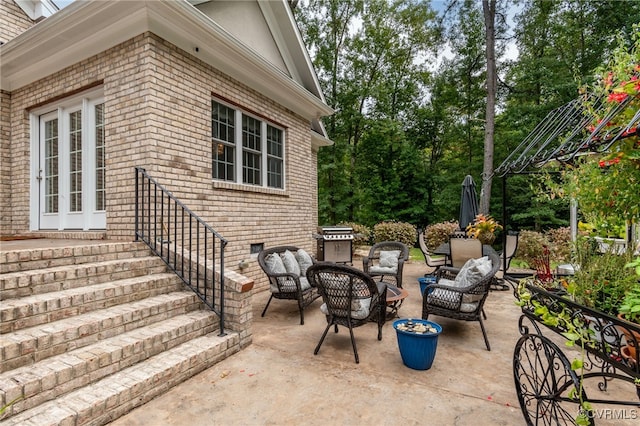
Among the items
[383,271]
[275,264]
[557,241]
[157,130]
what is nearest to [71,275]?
[157,130]

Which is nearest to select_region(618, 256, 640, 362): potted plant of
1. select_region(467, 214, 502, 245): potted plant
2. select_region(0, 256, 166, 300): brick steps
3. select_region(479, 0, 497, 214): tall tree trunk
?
select_region(0, 256, 166, 300): brick steps

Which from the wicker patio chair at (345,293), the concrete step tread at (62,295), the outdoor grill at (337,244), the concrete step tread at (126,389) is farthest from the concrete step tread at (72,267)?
the outdoor grill at (337,244)

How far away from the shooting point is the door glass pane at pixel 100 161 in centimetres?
468

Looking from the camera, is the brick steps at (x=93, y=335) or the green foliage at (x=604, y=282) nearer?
the green foliage at (x=604, y=282)

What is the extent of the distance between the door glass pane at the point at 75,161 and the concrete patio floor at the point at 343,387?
374 cm

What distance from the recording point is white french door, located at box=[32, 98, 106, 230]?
4.73 m

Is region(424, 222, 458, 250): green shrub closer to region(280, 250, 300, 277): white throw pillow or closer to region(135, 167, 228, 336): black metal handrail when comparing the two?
region(280, 250, 300, 277): white throw pillow

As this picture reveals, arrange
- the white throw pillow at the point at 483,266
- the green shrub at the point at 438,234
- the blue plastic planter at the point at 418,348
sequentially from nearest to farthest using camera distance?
the blue plastic planter at the point at 418,348, the white throw pillow at the point at 483,266, the green shrub at the point at 438,234

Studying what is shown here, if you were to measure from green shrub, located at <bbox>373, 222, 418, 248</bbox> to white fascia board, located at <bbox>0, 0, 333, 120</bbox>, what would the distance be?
7.51 metres

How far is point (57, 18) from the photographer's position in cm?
409

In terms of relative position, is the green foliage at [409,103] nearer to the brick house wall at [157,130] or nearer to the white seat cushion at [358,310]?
the brick house wall at [157,130]

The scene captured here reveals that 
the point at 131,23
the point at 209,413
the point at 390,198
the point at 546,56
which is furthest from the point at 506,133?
the point at 209,413

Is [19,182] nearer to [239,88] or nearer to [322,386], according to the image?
[239,88]

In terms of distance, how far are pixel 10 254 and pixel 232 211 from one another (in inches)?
115
